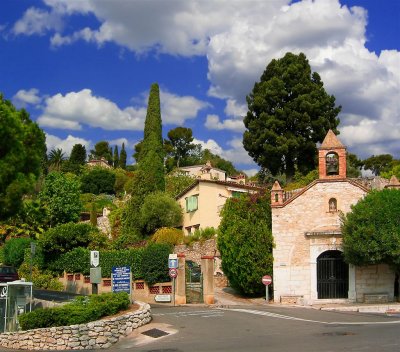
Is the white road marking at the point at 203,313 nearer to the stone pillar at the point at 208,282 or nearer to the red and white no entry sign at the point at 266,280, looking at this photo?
the stone pillar at the point at 208,282

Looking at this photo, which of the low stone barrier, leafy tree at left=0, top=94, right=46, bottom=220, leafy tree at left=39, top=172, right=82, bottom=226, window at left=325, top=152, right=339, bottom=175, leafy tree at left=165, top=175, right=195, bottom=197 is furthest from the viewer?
leafy tree at left=165, top=175, right=195, bottom=197

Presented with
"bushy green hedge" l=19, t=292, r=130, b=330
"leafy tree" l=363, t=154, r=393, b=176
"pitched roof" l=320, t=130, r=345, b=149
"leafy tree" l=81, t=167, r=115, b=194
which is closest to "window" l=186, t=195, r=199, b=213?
"pitched roof" l=320, t=130, r=345, b=149

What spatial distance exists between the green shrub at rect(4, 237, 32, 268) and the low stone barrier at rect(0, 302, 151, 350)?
25676 mm

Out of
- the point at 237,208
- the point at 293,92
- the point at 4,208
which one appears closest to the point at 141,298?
the point at 237,208

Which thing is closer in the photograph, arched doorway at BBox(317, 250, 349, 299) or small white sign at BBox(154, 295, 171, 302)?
arched doorway at BBox(317, 250, 349, 299)

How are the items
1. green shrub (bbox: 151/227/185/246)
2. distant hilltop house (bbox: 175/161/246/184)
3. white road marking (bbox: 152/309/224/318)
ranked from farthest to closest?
distant hilltop house (bbox: 175/161/246/184), green shrub (bbox: 151/227/185/246), white road marking (bbox: 152/309/224/318)

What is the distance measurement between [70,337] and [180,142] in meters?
83.4

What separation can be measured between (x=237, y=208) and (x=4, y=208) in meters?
15.4

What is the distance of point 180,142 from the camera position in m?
101

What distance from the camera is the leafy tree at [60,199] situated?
51.6 metres

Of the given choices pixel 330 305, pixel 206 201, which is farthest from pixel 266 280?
pixel 206 201

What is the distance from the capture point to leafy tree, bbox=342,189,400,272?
26.9m

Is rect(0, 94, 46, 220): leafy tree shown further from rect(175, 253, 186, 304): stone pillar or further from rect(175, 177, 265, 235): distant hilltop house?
rect(175, 177, 265, 235): distant hilltop house

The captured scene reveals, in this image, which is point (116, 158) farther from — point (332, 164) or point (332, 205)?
point (332, 205)
